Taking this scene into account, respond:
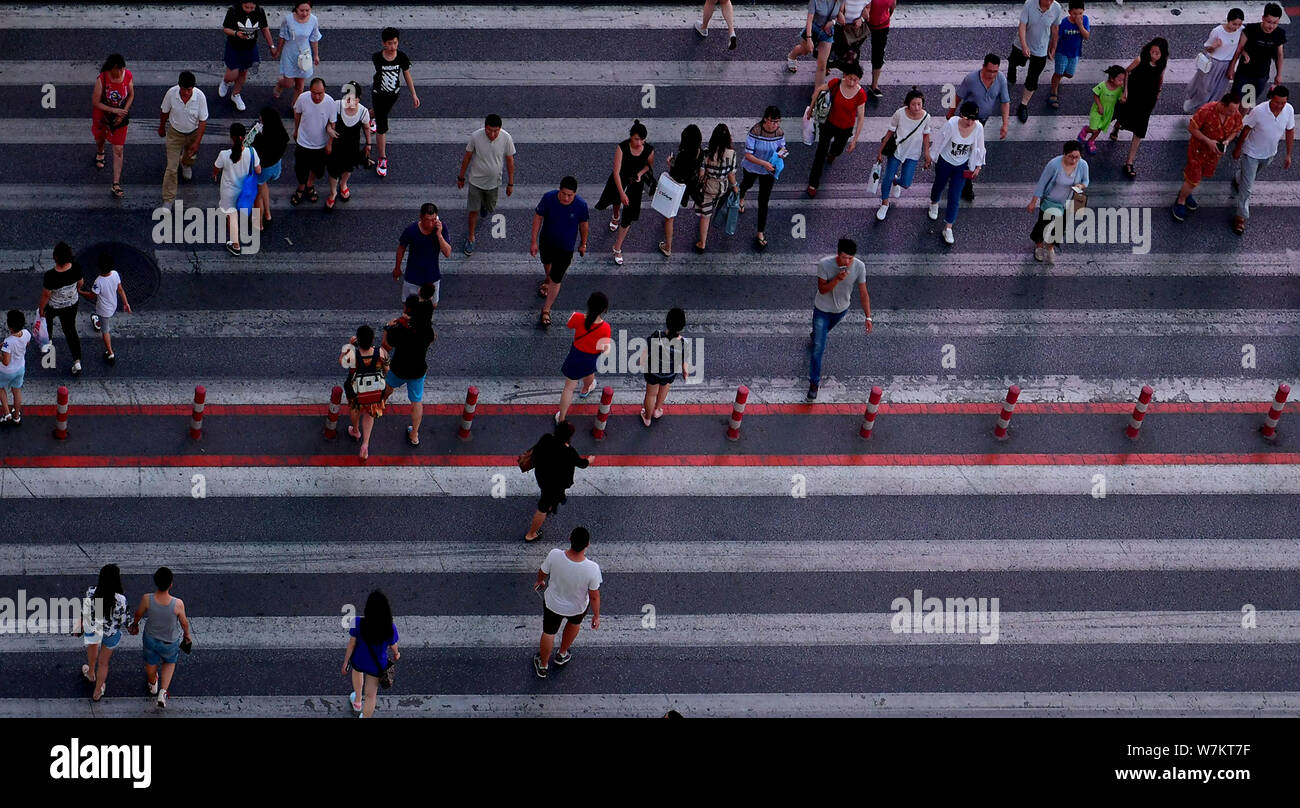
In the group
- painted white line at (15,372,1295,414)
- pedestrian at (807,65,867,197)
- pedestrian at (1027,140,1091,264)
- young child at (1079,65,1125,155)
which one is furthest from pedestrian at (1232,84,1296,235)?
pedestrian at (807,65,867,197)

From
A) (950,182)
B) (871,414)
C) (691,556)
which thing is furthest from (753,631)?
(950,182)

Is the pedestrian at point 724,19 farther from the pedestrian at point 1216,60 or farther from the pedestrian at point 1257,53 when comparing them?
the pedestrian at point 1257,53

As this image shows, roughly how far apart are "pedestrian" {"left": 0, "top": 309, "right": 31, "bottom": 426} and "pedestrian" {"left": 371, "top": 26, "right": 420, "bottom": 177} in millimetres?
5330

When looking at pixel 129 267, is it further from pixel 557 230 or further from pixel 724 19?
pixel 724 19

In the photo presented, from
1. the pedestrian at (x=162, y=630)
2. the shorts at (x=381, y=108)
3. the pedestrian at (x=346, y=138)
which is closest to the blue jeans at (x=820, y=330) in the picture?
the pedestrian at (x=346, y=138)

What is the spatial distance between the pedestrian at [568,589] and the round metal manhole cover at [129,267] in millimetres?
7089

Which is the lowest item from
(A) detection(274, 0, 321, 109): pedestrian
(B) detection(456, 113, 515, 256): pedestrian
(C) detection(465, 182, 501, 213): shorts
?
(C) detection(465, 182, 501, 213): shorts

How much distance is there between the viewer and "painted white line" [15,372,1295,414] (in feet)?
68.2

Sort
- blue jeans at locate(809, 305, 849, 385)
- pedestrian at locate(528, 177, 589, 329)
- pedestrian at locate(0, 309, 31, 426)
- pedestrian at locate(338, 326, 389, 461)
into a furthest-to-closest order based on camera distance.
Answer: pedestrian at locate(528, 177, 589, 329) → blue jeans at locate(809, 305, 849, 385) → pedestrian at locate(0, 309, 31, 426) → pedestrian at locate(338, 326, 389, 461)

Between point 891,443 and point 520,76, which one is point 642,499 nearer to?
point 891,443

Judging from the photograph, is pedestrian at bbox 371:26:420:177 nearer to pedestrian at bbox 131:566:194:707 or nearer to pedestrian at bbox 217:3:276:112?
pedestrian at bbox 217:3:276:112

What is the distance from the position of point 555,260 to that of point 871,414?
13.8 ft

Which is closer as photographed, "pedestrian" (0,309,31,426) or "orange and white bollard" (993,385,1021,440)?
"pedestrian" (0,309,31,426)

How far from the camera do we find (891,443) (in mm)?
20750
